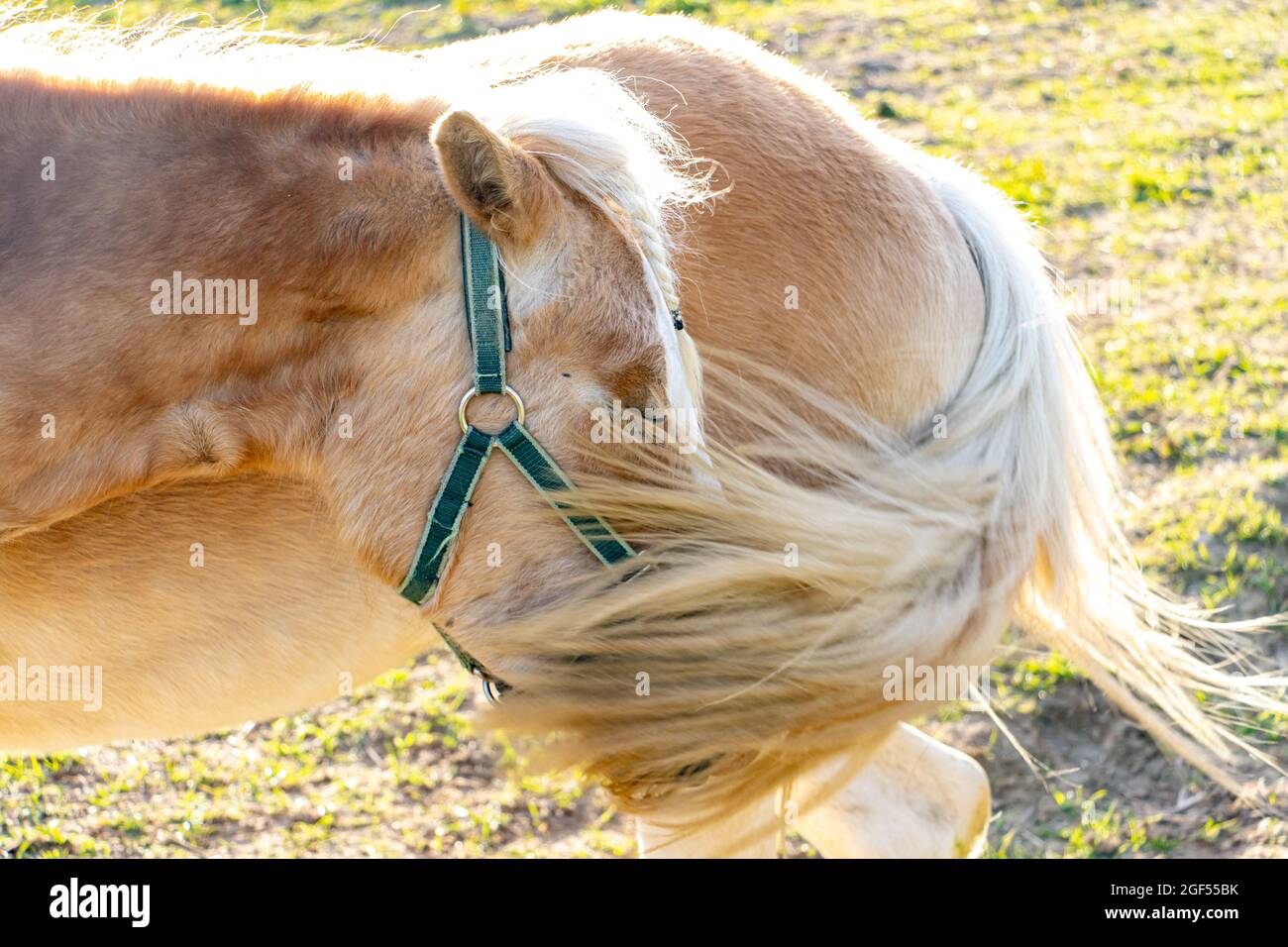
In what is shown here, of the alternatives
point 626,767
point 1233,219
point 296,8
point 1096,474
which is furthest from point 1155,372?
point 296,8

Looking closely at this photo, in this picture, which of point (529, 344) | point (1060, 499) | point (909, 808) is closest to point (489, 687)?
point (529, 344)

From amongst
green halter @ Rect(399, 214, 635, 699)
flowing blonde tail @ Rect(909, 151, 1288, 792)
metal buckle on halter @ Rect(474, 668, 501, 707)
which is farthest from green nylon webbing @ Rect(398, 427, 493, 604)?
flowing blonde tail @ Rect(909, 151, 1288, 792)

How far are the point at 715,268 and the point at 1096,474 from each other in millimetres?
930

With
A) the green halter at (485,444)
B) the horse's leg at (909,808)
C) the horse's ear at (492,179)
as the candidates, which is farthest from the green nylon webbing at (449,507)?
the horse's leg at (909,808)

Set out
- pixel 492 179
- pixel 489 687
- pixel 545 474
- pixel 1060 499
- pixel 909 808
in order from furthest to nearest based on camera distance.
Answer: pixel 909 808 < pixel 1060 499 < pixel 489 687 < pixel 545 474 < pixel 492 179

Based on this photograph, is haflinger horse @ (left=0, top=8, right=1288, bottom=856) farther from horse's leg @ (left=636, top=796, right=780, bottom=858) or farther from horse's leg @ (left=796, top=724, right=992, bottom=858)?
horse's leg @ (left=796, top=724, right=992, bottom=858)

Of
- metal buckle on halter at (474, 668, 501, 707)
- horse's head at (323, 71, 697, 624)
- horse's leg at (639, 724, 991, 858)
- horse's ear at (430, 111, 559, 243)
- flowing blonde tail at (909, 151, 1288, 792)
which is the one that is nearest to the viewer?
horse's ear at (430, 111, 559, 243)

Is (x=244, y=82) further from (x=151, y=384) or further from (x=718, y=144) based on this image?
(x=718, y=144)

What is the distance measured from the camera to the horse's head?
1.89 m

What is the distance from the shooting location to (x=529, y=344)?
1938 millimetres

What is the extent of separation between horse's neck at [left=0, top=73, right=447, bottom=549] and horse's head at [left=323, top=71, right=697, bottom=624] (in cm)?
8

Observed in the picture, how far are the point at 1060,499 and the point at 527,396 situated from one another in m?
1.11

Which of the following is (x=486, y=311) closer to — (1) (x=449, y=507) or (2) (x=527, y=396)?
(2) (x=527, y=396)

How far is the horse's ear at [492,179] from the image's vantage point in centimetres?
179
